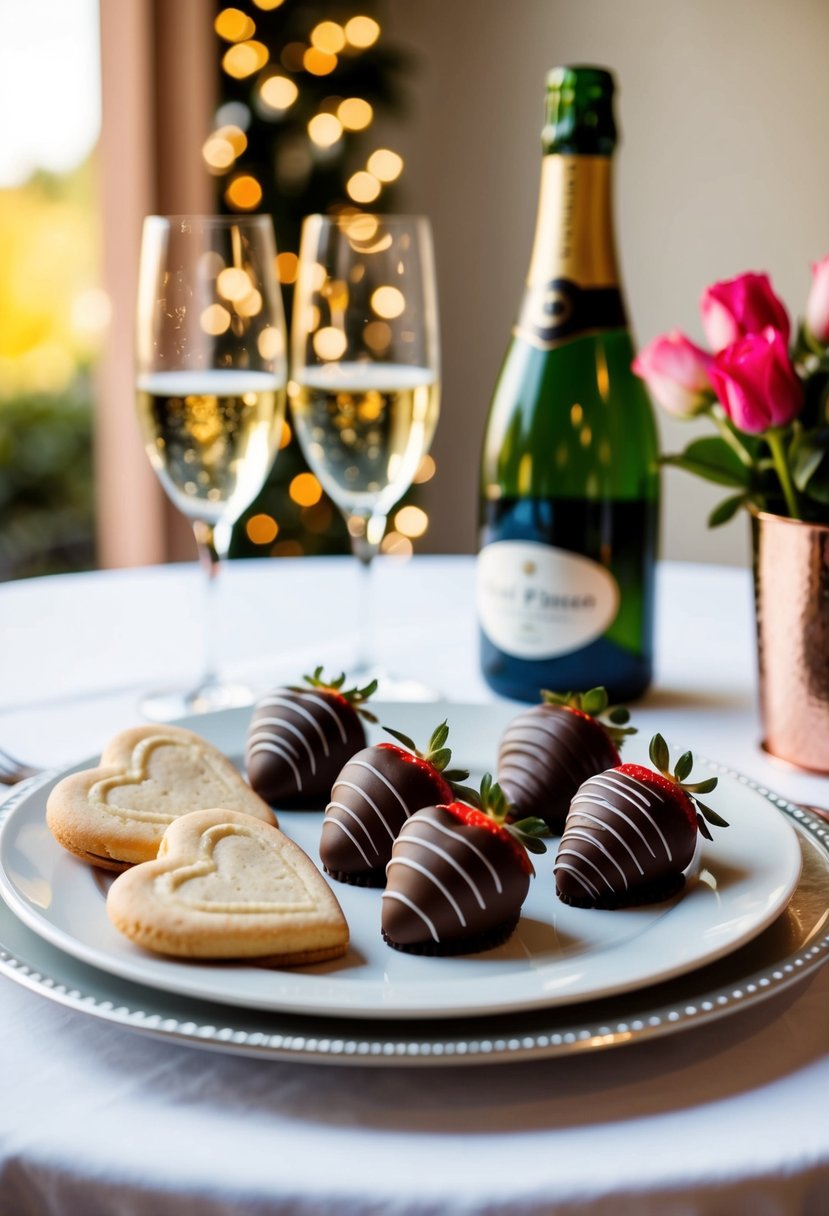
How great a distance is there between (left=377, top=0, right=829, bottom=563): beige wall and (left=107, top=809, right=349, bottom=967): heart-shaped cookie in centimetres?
292

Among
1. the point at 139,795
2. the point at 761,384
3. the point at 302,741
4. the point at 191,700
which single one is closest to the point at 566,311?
the point at 761,384

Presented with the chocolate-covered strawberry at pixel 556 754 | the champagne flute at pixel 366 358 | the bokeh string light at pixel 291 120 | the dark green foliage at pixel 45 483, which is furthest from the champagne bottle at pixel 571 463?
the dark green foliage at pixel 45 483

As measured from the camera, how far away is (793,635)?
3.06 feet

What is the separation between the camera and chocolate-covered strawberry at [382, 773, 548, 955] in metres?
0.57

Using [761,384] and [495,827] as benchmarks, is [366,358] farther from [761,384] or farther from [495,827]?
[495,827]

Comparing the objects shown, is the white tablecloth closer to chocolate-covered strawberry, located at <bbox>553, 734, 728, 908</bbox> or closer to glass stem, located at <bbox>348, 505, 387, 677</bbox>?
chocolate-covered strawberry, located at <bbox>553, 734, 728, 908</bbox>

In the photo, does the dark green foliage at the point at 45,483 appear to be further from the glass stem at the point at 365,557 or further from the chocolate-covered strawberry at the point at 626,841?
the chocolate-covered strawberry at the point at 626,841

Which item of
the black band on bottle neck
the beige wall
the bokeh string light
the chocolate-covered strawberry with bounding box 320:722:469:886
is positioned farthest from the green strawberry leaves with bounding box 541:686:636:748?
the bokeh string light

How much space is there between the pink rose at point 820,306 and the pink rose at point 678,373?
8cm

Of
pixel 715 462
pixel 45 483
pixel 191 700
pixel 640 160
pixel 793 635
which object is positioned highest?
pixel 640 160

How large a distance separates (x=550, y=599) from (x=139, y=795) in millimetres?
487

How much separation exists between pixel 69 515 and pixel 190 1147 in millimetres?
4070

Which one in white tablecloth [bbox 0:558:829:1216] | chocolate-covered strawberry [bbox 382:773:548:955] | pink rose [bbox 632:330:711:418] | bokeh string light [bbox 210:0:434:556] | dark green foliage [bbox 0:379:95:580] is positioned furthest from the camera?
dark green foliage [bbox 0:379:95:580]

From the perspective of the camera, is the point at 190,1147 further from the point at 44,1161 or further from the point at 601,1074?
the point at 601,1074
